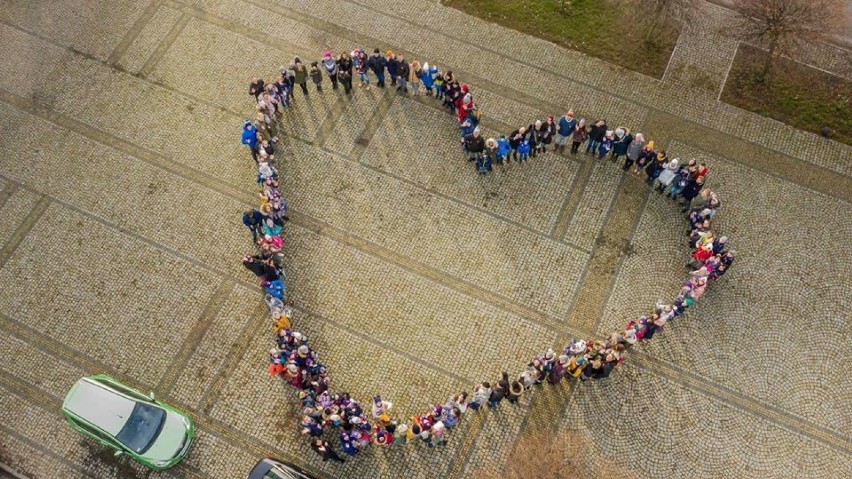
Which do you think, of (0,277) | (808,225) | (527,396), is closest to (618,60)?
(808,225)

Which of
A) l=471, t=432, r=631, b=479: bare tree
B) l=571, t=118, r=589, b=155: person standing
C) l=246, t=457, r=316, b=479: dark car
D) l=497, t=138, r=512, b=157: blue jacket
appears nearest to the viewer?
l=246, t=457, r=316, b=479: dark car

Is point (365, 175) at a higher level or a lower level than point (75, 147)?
higher

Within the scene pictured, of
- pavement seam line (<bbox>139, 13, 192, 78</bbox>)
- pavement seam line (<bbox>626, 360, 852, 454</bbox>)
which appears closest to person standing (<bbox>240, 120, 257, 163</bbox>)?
pavement seam line (<bbox>139, 13, 192, 78</bbox>)

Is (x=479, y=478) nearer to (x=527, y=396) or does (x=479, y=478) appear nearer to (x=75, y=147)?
(x=527, y=396)

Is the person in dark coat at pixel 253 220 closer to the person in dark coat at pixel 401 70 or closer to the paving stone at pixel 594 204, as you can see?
the person in dark coat at pixel 401 70

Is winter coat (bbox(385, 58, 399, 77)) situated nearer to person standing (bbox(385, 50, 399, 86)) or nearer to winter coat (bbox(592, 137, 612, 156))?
person standing (bbox(385, 50, 399, 86))

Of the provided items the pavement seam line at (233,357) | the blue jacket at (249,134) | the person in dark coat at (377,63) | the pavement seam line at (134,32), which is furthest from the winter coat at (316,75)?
the pavement seam line at (233,357)

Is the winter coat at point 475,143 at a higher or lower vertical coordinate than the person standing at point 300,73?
lower
